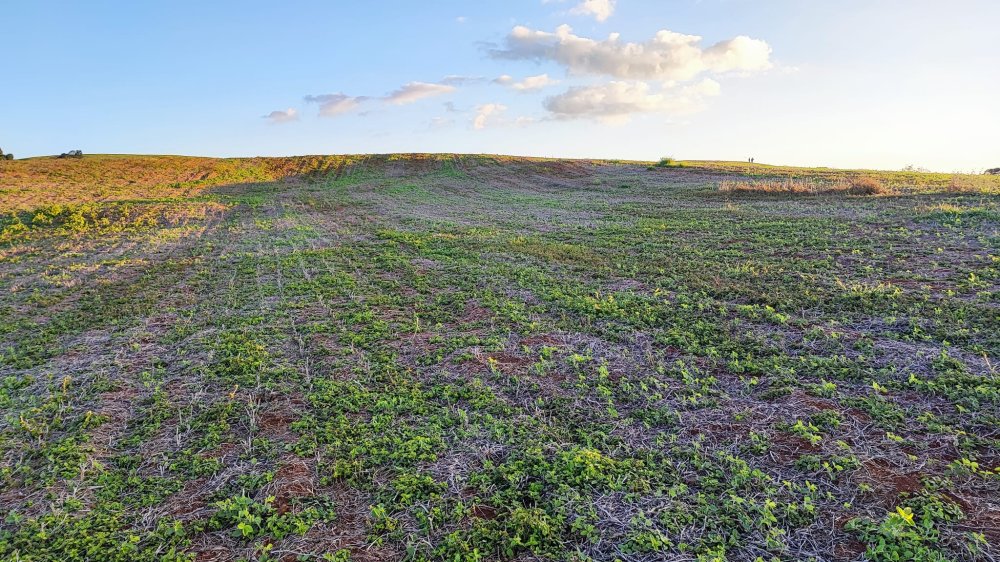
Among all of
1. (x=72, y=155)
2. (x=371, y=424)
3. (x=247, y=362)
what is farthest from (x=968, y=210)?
(x=72, y=155)

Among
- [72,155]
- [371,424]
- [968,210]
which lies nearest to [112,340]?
[371,424]

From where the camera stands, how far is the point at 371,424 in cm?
529

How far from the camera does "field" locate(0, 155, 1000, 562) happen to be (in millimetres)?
3859

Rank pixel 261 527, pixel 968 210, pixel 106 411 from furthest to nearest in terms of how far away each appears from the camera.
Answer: pixel 968 210 < pixel 106 411 < pixel 261 527

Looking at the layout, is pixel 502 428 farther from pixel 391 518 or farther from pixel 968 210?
pixel 968 210

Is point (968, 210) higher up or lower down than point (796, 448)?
higher up

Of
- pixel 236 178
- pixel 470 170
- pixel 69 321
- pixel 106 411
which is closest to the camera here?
pixel 106 411

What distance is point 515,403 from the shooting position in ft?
18.7

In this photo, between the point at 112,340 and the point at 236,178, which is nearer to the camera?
the point at 112,340

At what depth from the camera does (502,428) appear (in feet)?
17.0

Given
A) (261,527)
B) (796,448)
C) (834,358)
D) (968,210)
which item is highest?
(968,210)

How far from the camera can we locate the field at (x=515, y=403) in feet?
12.7

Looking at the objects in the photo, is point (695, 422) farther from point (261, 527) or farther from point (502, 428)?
point (261, 527)

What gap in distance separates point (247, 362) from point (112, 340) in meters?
2.79
